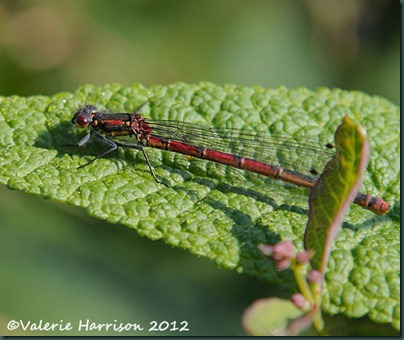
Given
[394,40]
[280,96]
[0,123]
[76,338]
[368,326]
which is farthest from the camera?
[394,40]

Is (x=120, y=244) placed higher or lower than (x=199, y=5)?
lower

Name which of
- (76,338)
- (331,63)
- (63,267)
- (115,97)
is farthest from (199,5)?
(76,338)

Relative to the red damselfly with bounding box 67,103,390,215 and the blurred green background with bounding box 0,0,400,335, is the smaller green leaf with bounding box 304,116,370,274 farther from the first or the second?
the red damselfly with bounding box 67,103,390,215

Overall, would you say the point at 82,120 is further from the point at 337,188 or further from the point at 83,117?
the point at 337,188

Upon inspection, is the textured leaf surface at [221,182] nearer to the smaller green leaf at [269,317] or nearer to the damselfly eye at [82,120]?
the damselfly eye at [82,120]

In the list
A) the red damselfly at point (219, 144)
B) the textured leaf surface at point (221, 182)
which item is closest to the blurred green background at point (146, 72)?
the textured leaf surface at point (221, 182)

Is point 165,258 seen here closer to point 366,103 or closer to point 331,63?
point 366,103

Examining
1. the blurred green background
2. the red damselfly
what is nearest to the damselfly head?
the red damselfly
